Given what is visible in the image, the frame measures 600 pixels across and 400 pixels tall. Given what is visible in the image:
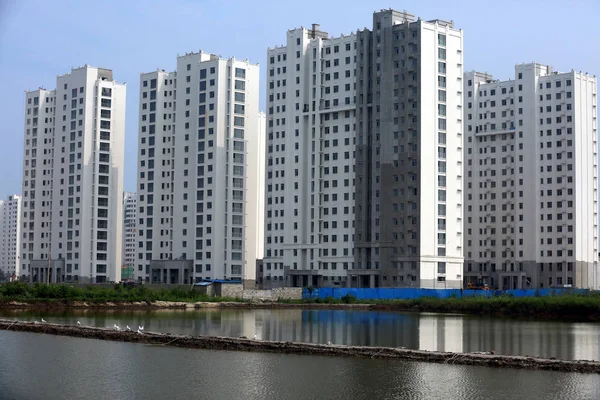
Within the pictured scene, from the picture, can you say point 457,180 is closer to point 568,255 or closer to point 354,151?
point 354,151

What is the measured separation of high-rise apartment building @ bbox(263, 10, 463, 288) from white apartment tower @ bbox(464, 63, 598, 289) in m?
25.5

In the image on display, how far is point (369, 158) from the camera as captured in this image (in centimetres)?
12662

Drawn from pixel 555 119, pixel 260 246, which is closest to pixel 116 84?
pixel 260 246

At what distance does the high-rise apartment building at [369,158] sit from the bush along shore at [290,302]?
18113mm

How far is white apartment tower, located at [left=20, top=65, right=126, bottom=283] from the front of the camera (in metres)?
152

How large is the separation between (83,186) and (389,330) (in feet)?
328

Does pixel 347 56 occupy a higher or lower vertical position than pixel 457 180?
higher

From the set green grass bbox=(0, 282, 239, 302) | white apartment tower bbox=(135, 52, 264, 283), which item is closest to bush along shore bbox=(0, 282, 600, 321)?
green grass bbox=(0, 282, 239, 302)

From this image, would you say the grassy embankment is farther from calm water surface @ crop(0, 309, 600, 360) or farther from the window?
the window

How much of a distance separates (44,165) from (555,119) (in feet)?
288

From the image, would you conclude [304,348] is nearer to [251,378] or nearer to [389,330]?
[251,378]

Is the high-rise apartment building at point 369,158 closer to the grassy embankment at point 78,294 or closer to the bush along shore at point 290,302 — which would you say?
the bush along shore at point 290,302

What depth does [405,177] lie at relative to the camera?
12244 cm

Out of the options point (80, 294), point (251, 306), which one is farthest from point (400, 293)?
point (80, 294)
